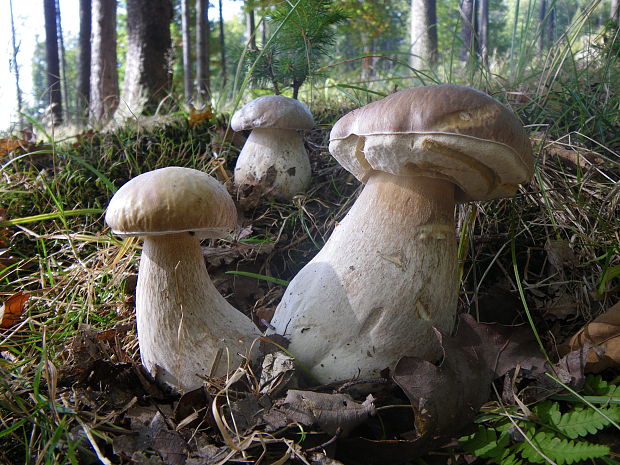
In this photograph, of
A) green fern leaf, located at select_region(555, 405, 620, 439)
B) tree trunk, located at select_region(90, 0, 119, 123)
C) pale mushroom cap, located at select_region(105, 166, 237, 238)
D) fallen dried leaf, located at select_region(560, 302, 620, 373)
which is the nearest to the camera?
green fern leaf, located at select_region(555, 405, 620, 439)

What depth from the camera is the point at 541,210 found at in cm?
211

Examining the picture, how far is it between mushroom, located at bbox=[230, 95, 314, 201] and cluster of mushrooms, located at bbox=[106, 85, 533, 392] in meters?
1.01

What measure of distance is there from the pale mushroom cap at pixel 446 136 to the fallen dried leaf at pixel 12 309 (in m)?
1.72

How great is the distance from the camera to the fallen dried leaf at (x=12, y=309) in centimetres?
189

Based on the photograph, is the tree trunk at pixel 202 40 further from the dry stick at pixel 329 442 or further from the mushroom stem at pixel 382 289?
the dry stick at pixel 329 442

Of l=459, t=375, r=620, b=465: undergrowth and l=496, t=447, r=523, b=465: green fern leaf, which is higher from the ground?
l=459, t=375, r=620, b=465: undergrowth

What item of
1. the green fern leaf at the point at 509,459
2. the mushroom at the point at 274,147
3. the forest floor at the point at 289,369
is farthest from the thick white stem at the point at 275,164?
the green fern leaf at the point at 509,459

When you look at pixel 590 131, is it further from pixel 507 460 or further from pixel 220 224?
pixel 220 224

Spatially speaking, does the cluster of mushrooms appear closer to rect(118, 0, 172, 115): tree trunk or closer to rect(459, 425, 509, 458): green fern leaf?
rect(459, 425, 509, 458): green fern leaf

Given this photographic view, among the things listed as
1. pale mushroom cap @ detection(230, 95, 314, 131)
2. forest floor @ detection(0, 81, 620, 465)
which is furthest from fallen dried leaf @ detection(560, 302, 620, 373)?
pale mushroom cap @ detection(230, 95, 314, 131)

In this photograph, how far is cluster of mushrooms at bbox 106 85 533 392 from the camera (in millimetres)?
1317

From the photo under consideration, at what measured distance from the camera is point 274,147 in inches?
107

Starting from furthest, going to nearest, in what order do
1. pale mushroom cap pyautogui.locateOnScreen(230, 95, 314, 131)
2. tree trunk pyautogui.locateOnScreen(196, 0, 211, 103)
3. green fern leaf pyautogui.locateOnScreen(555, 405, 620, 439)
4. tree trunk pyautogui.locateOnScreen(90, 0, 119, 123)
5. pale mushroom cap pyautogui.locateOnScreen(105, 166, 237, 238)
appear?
tree trunk pyautogui.locateOnScreen(196, 0, 211, 103)
tree trunk pyautogui.locateOnScreen(90, 0, 119, 123)
pale mushroom cap pyautogui.locateOnScreen(230, 95, 314, 131)
pale mushroom cap pyautogui.locateOnScreen(105, 166, 237, 238)
green fern leaf pyautogui.locateOnScreen(555, 405, 620, 439)

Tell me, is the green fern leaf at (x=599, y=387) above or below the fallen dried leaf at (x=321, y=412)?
above
